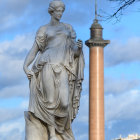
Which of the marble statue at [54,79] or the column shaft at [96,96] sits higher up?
the column shaft at [96,96]

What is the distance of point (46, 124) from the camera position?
1612 cm

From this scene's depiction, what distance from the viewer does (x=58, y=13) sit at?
53.7ft

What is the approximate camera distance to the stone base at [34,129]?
52.8ft

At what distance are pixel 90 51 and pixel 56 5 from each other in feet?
141

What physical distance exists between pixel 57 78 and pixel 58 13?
146cm

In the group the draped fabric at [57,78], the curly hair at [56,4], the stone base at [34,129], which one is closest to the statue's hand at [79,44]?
the draped fabric at [57,78]

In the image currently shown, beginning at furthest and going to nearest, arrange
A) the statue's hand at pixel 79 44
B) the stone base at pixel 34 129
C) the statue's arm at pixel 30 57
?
the statue's arm at pixel 30 57 < the stone base at pixel 34 129 < the statue's hand at pixel 79 44

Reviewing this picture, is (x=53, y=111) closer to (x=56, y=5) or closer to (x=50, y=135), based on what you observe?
(x=50, y=135)

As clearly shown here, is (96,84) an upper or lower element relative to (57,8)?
upper

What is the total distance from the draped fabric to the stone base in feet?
0.64

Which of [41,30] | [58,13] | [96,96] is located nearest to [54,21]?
[58,13]

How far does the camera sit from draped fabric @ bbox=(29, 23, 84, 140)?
15.9 m

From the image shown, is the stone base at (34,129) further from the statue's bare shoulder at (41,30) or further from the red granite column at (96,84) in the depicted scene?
the red granite column at (96,84)

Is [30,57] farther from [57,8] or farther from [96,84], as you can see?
[96,84]
